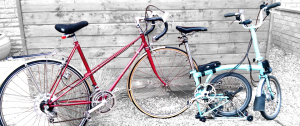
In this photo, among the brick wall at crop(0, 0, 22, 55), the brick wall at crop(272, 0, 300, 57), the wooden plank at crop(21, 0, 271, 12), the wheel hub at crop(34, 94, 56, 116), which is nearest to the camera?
the wheel hub at crop(34, 94, 56, 116)

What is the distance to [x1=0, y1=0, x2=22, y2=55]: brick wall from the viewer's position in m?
5.97

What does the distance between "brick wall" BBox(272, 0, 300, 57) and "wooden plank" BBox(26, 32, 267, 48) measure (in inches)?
86.9

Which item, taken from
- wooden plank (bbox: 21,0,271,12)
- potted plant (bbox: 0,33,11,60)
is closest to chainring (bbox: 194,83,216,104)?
wooden plank (bbox: 21,0,271,12)

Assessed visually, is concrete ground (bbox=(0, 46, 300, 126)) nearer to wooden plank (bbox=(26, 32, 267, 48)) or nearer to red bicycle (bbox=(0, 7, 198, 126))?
red bicycle (bbox=(0, 7, 198, 126))

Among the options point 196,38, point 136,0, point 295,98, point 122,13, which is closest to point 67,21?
point 122,13

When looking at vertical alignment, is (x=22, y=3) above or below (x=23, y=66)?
above

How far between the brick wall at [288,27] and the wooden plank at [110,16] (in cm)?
241

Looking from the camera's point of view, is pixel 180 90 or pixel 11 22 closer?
pixel 180 90

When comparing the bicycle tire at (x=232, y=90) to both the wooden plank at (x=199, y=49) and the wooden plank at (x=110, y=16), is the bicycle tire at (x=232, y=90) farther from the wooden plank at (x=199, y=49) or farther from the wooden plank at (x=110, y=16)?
the wooden plank at (x=110, y=16)

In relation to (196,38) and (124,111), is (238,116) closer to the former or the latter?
(196,38)

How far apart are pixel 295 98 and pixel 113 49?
106 inches

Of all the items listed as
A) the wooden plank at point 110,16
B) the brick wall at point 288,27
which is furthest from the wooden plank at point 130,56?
the brick wall at point 288,27

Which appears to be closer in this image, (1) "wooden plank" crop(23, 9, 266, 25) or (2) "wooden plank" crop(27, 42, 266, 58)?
(1) "wooden plank" crop(23, 9, 266, 25)

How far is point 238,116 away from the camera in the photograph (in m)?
2.87
